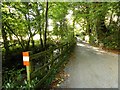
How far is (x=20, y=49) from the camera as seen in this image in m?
11.8

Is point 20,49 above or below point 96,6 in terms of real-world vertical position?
below

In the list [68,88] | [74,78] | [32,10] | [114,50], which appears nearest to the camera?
[68,88]

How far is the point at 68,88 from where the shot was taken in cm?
572

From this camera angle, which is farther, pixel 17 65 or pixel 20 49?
pixel 20 49

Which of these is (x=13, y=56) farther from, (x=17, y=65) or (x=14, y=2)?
(x=14, y=2)

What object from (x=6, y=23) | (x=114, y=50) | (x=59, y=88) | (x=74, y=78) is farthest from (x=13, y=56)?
(x=114, y=50)

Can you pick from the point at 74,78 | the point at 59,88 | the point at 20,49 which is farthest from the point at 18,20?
the point at 59,88

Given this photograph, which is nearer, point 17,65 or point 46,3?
point 17,65

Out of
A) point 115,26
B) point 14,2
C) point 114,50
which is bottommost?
point 114,50

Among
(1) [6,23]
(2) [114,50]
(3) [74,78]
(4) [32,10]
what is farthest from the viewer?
(2) [114,50]

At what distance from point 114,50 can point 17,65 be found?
9.05 metres

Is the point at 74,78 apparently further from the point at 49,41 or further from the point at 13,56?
the point at 49,41

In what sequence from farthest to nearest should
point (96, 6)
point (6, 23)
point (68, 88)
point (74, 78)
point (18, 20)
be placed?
point (96, 6)
point (18, 20)
point (6, 23)
point (74, 78)
point (68, 88)

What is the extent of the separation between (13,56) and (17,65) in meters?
0.77
